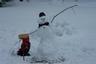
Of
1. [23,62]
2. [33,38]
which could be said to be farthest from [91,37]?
[23,62]

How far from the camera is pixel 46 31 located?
652cm

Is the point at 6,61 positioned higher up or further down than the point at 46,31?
further down

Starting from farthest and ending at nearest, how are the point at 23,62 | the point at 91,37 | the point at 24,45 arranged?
the point at 91,37
the point at 24,45
the point at 23,62

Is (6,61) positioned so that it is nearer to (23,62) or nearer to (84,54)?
(23,62)

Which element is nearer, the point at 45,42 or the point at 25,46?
the point at 25,46

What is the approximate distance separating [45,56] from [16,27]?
14.1 feet

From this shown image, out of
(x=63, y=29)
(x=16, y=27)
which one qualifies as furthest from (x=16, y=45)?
(x=16, y=27)

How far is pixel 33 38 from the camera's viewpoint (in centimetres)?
770

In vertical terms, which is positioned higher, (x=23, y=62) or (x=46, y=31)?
(x=46, y=31)

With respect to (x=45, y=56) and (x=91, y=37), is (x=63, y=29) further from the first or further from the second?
(x=45, y=56)

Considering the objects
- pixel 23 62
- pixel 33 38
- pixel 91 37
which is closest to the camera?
pixel 23 62

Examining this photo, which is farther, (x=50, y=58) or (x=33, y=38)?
(x=33, y=38)

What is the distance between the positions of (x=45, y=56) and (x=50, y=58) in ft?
0.56

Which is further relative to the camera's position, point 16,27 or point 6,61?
point 16,27
